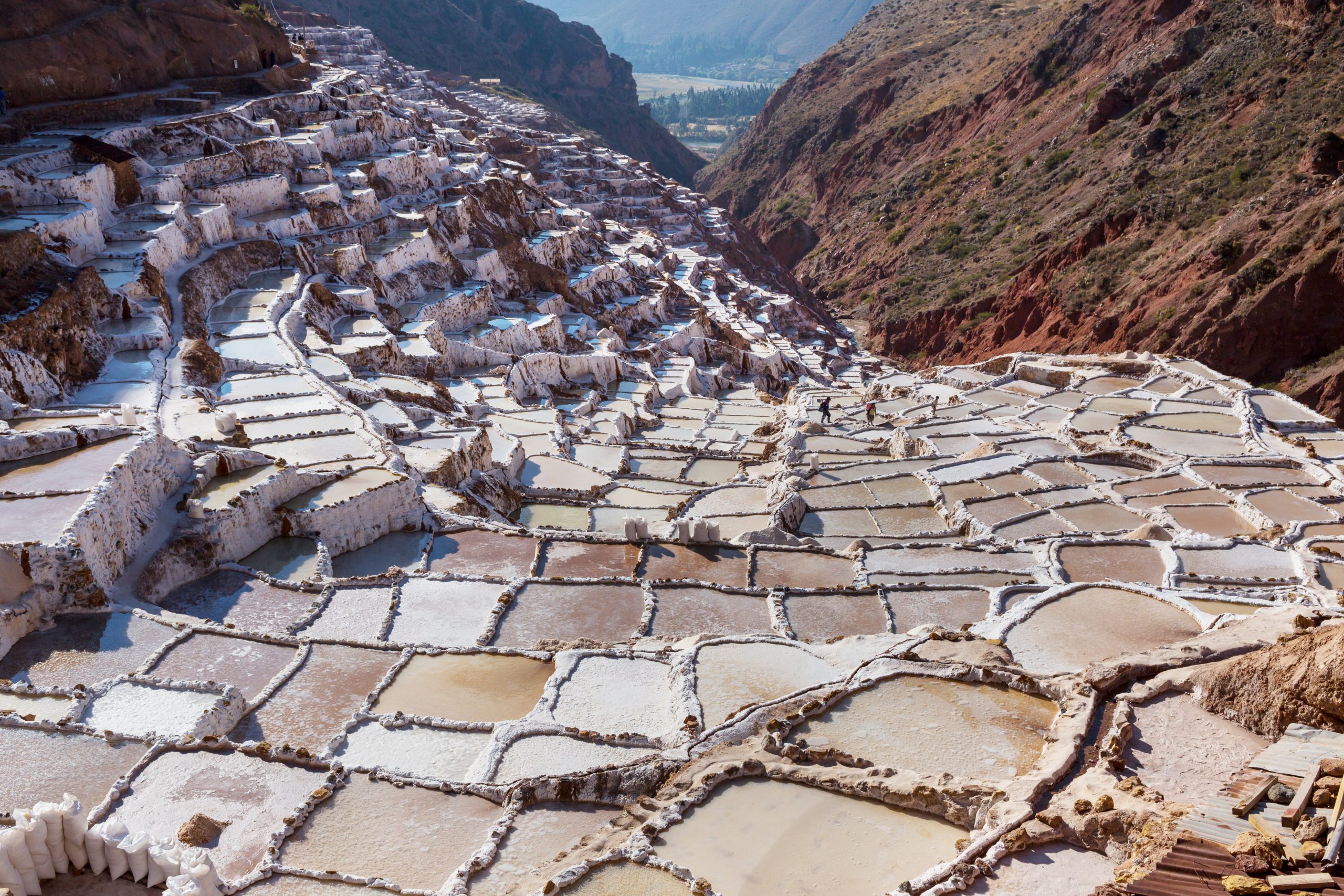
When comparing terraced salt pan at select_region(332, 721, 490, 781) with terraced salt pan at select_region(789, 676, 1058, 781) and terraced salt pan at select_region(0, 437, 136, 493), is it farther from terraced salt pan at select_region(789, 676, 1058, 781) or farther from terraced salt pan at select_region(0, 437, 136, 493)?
terraced salt pan at select_region(0, 437, 136, 493)

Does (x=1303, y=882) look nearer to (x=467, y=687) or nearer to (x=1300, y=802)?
(x=1300, y=802)

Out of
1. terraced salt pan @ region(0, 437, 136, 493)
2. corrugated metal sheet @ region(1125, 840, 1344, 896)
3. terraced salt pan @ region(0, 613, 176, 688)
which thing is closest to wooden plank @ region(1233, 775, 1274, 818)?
corrugated metal sheet @ region(1125, 840, 1344, 896)

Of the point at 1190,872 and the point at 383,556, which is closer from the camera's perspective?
the point at 1190,872

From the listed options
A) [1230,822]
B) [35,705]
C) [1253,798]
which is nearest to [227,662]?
[35,705]

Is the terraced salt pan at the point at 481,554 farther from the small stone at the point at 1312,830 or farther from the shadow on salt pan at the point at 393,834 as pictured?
the small stone at the point at 1312,830

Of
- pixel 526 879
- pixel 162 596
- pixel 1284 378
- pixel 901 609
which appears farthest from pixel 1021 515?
pixel 1284 378

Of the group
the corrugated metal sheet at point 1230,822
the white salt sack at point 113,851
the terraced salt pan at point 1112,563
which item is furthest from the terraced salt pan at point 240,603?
the terraced salt pan at point 1112,563

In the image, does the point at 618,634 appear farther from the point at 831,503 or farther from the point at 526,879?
the point at 831,503
